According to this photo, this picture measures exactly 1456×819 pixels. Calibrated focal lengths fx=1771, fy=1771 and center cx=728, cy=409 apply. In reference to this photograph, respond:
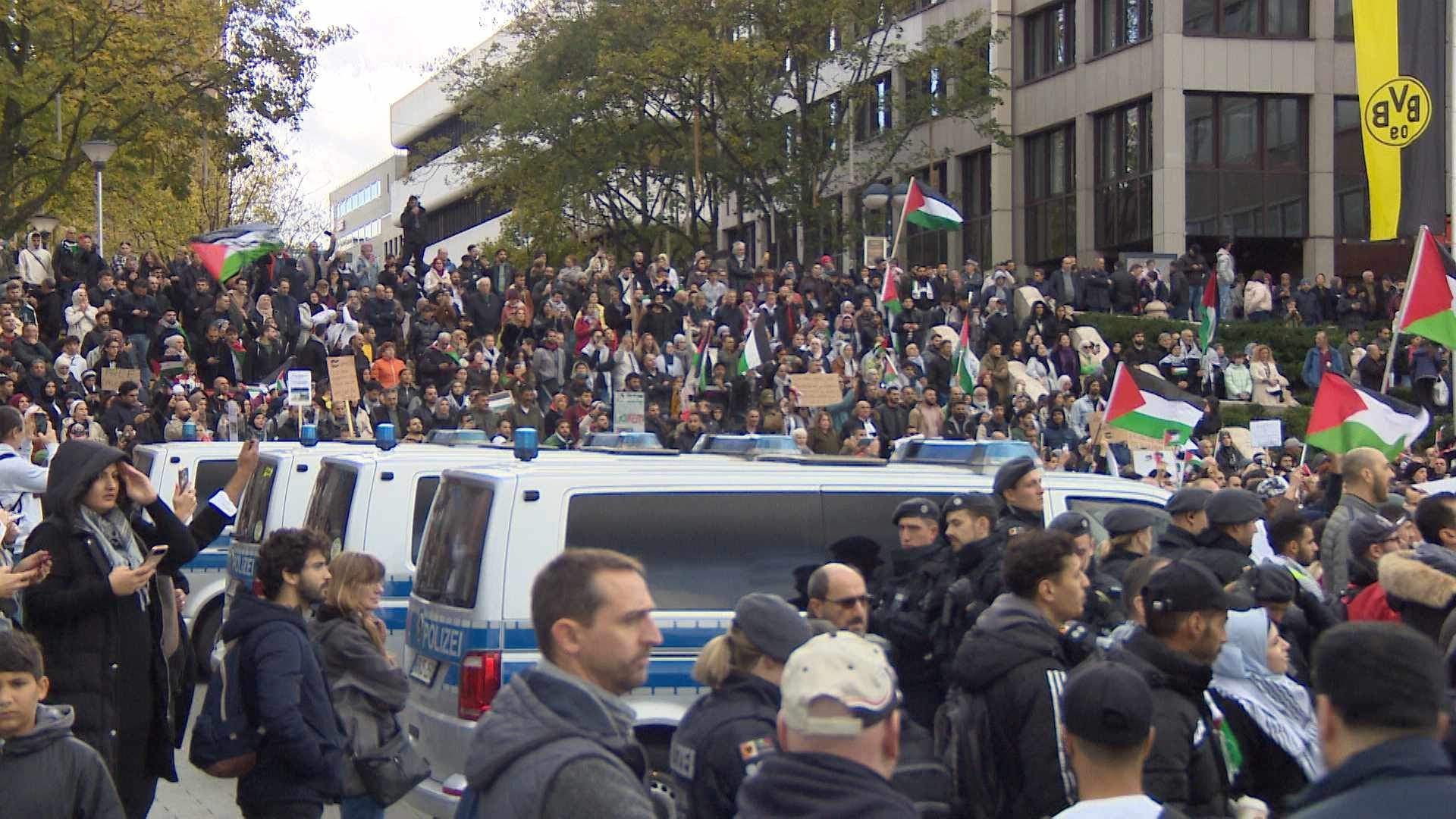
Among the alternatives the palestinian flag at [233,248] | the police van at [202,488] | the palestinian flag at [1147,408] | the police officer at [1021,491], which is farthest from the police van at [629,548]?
the palestinian flag at [233,248]

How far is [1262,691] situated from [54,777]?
3743mm

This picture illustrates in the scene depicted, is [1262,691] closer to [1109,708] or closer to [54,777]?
[1109,708]

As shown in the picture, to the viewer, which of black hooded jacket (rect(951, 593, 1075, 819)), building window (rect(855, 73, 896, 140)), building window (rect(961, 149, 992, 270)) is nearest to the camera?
black hooded jacket (rect(951, 593, 1075, 819))

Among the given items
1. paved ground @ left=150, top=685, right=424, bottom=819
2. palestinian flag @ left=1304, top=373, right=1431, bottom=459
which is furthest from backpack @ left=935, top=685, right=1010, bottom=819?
palestinian flag @ left=1304, top=373, right=1431, bottom=459

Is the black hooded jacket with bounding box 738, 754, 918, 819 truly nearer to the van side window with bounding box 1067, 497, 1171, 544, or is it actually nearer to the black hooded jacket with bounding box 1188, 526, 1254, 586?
the black hooded jacket with bounding box 1188, 526, 1254, 586

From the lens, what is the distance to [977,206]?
50.1m

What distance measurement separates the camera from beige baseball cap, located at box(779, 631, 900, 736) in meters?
3.24

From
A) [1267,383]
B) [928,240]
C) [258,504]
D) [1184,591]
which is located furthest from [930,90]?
[1184,591]

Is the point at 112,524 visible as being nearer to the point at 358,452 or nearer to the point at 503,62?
the point at 358,452

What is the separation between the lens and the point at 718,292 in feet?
93.1

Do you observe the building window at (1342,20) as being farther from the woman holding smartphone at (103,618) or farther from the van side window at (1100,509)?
the woman holding smartphone at (103,618)

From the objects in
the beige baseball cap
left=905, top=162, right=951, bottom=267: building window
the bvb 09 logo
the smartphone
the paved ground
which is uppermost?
left=905, top=162, right=951, bottom=267: building window

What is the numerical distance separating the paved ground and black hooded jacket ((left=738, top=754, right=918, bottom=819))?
→ 6.79m

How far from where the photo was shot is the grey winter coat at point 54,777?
16.7ft
